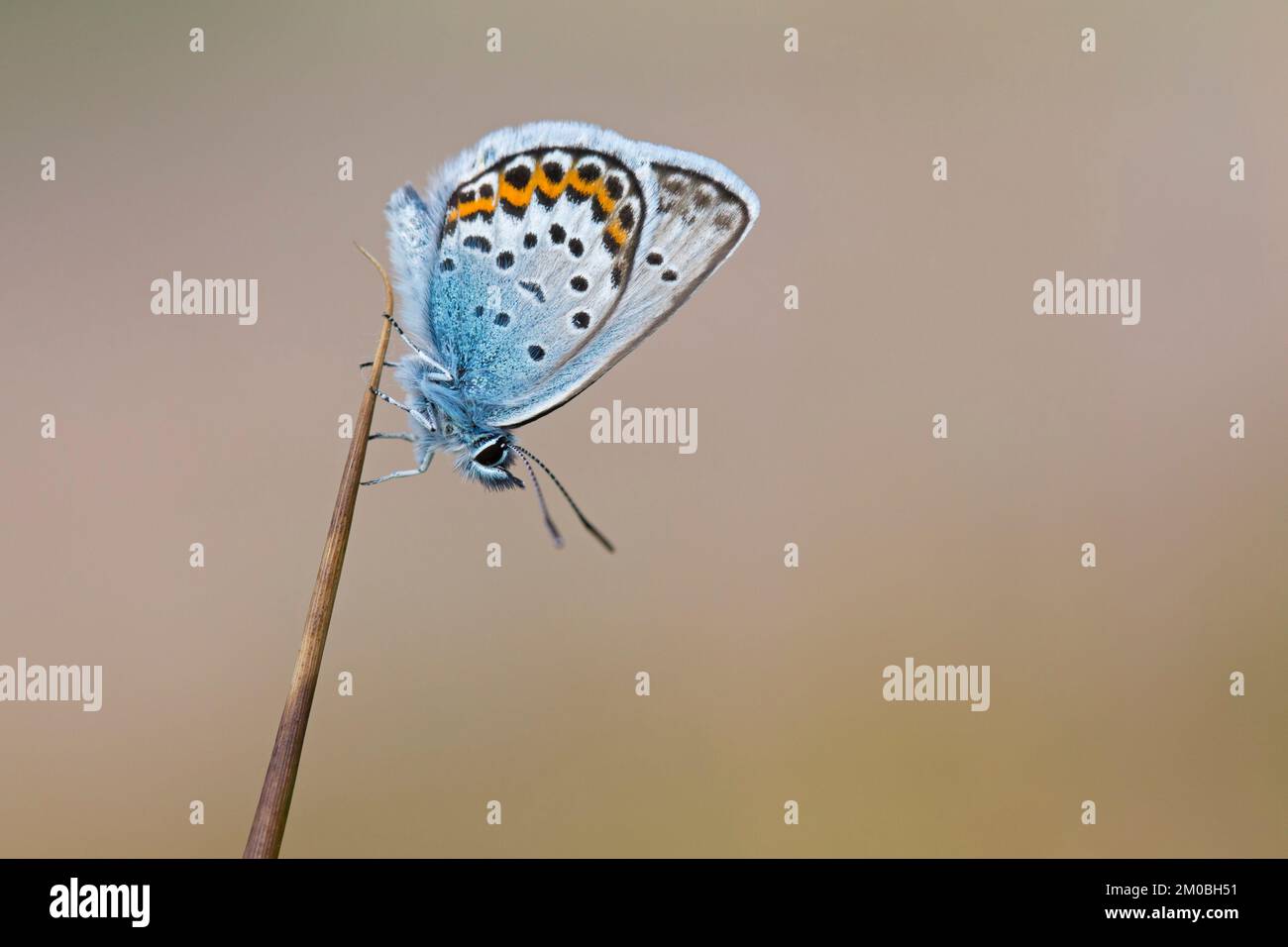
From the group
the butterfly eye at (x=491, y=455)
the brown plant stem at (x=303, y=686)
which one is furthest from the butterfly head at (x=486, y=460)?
the brown plant stem at (x=303, y=686)

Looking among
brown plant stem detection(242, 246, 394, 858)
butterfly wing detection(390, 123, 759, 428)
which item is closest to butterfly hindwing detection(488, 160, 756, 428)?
butterfly wing detection(390, 123, 759, 428)

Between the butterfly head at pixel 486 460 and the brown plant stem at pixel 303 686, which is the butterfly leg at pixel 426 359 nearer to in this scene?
the butterfly head at pixel 486 460

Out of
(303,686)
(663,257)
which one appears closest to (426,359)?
→ (663,257)

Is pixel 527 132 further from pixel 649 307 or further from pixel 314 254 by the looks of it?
pixel 314 254

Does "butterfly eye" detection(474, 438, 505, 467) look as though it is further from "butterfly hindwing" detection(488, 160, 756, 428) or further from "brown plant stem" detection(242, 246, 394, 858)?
"brown plant stem" detection(242, 246, 394, 858)

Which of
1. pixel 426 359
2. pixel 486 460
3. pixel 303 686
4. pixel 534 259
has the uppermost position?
pixel 534 259

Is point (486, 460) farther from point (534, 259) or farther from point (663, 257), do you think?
point (663, 257)
